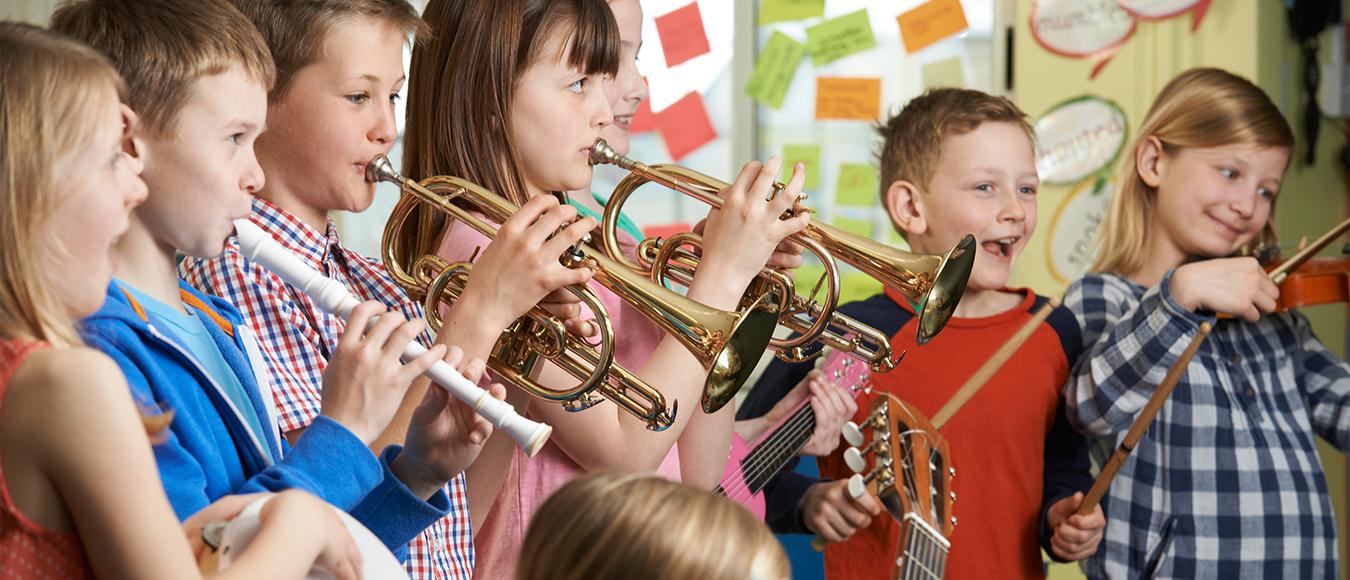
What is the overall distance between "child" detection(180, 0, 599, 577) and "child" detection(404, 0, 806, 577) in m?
Result: 0.11

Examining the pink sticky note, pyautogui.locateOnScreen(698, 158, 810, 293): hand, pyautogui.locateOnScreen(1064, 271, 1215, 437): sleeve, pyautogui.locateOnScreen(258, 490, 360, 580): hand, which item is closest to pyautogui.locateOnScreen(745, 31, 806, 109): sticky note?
the pink sticky note

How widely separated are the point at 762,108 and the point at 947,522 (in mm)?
2038

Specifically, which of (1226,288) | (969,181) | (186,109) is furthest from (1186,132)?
(186,109)

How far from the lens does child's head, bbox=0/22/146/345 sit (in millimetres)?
819

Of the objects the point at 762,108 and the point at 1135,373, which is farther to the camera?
the point at 762,108

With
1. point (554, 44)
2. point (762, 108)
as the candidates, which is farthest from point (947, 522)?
point (762, 108)

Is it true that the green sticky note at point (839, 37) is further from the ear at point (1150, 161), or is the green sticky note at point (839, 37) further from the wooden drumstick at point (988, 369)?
the wooden drumstick at point (988, 369)

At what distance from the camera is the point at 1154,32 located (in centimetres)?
317

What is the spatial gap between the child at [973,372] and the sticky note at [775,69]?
4.67 feet

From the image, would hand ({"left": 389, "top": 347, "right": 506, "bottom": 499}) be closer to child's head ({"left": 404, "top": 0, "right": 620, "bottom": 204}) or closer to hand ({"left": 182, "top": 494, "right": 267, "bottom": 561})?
hand ({"left": 182, "top": 494, "right": 267, "bottom": 561})

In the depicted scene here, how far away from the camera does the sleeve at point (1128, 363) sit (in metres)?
1.98

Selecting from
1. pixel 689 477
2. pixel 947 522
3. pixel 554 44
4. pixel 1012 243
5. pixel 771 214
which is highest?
pixel 554 44

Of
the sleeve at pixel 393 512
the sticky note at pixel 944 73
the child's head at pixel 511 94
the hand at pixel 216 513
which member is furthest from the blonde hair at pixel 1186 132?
the hand at pixel 216 513

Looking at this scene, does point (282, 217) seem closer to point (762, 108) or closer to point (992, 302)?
point (992, 302)
